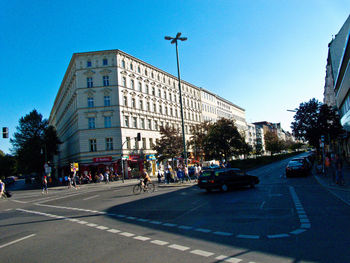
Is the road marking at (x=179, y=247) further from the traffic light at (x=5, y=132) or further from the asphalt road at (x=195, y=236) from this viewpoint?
the traffic light at (x=5, y=132)

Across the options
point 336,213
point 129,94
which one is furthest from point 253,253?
point 129,94

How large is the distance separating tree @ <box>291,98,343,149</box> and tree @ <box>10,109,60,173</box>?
1912 inches

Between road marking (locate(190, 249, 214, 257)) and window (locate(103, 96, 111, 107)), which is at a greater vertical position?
window (locate(103, 96, 111, 107))

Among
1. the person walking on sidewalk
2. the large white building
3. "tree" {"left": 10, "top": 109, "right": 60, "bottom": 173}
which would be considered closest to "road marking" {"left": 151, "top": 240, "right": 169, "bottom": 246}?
the person walking on sidewalk

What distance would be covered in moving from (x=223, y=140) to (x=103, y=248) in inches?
1693

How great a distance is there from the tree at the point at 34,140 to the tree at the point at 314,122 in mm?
48561

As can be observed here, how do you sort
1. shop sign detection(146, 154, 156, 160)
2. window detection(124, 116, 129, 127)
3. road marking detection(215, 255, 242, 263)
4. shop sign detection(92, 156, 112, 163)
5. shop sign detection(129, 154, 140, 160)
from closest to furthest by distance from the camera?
road marking detection(215, 255, 242, 263)
shop sign detection(92, 156, 112, 163)
shop sign detection(129, 154, 140, 160)
window detection(124, 116, 129, 127)
shop sign detection(146, 154, 156, 160)

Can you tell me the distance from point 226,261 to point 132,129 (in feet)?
149

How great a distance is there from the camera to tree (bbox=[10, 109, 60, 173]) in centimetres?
5947

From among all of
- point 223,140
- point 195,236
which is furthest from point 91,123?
point 195,236

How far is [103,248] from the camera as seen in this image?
20.8 feet

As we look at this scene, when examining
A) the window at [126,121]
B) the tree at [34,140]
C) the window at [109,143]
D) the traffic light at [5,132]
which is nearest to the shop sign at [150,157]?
the window at [126,121]

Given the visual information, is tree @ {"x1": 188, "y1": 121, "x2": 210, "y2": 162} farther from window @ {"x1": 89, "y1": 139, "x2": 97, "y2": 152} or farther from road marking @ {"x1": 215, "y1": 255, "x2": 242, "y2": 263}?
road marking @ {"x1": 215, "y1": 255, "x2": 242, "y2": 263}

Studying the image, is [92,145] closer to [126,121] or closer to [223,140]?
[126,121]
